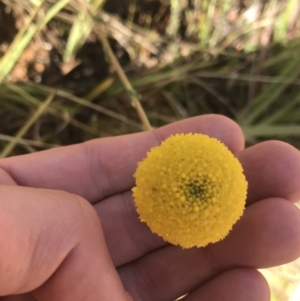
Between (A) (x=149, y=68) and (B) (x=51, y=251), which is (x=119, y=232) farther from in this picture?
(A) (x=149, y=68)

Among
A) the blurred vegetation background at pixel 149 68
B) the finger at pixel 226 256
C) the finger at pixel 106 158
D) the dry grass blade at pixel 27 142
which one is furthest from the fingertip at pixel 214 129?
the dry grass blade at pixel 27 142

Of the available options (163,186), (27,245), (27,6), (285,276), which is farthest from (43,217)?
(27,6)

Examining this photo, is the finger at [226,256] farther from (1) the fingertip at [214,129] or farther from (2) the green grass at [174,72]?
(2) the green grass at [174,72]

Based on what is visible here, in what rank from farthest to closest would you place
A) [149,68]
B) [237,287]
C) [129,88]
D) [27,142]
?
1. [149,68]
2. [27,142]
3. [129,88]
4. [237,287]

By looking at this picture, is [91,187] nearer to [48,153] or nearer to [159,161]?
[48,153]

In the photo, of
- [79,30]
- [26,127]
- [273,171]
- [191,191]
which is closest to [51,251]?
[191,191]

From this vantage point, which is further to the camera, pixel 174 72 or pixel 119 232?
pixel 174 72

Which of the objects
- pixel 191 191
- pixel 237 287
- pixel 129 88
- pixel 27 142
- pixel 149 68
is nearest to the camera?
pixel 191 191
